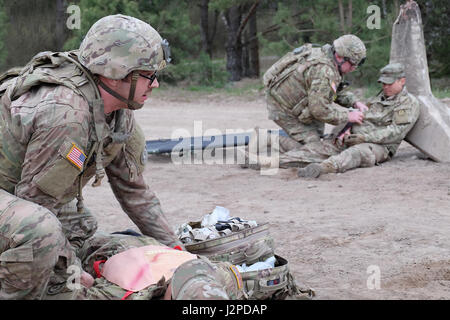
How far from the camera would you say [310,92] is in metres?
6.90

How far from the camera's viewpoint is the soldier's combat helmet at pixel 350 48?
6750mm

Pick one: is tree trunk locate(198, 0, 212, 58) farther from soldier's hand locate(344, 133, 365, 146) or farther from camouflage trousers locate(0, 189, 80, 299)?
camouflage trousers locate(0, 189, 80, 299)

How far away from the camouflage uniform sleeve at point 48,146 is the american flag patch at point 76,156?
1 cm

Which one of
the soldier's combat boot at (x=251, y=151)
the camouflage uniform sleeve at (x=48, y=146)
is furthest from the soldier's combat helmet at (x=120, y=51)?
the soldier's combat boot at (x=251, y=151)

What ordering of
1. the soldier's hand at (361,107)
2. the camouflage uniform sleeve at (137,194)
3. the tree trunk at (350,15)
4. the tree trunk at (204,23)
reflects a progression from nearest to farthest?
the camouflage uniform sleeve at (137,194), the soldier's hand at (361,107), the tree trunk at (350,15), the tree trunk at (204,23)

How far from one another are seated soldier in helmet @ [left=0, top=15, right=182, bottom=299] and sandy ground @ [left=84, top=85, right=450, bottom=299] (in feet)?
4.58

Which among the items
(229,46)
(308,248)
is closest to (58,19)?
(229,46)

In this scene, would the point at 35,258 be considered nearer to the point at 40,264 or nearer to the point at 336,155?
the point at 40,264

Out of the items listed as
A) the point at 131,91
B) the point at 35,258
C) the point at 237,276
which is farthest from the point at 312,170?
the point at 35,258

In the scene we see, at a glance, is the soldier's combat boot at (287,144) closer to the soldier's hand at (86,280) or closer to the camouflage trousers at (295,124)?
the camouflage trousers at (295,124)

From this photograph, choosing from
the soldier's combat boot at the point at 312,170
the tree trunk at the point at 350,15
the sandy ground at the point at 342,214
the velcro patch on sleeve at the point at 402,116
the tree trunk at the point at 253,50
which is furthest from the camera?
the tree trunk at the point at 253,50

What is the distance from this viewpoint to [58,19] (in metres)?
18.0
